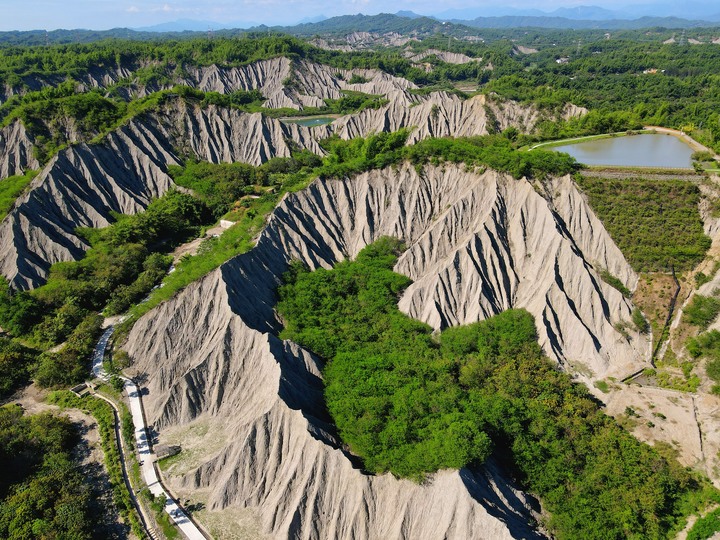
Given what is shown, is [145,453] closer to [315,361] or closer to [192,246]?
[315,361]

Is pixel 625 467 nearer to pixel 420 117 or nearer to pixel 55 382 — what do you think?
pixel 55 382

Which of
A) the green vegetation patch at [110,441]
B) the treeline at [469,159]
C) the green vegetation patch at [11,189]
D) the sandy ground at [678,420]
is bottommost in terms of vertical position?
the sandy ground at [678,420]

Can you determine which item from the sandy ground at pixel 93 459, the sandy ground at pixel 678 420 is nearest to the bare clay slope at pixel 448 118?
the sandy ground at pixel 678 420

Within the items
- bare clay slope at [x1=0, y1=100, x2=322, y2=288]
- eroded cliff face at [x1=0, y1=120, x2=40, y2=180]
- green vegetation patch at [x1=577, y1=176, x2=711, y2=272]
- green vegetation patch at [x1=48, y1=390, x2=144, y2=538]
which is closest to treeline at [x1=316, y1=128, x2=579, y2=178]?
green vegetation patch at [x1=577, y1=176, x2=711, y2=272]

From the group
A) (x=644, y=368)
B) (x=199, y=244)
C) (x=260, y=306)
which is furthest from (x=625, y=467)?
(x=199, y=244)

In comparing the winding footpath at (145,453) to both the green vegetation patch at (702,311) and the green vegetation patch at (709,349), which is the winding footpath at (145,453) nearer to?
the green vegetation patch at (709,349)
